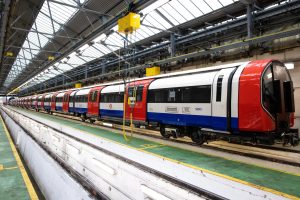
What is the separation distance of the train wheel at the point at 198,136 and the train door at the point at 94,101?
28.5ft

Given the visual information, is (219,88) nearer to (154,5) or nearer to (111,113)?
(154,5)

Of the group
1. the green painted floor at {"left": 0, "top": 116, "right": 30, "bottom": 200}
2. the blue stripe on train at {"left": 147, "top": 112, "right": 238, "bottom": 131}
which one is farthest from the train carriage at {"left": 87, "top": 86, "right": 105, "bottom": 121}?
the green painted floor at {"left": 0, "top": 116, "right": 30, "bottom": 200}

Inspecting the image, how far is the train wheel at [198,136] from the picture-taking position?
8.35 m

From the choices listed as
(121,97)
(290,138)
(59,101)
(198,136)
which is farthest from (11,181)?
(59,101)

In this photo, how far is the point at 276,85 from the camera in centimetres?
706

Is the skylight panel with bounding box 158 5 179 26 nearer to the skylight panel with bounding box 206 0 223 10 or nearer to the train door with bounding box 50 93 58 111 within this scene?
the skylight panel with bounding box 206 0 223 10

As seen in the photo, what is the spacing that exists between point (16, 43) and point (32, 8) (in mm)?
9692

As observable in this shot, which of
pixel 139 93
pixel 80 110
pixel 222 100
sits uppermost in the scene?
pixel 139 93

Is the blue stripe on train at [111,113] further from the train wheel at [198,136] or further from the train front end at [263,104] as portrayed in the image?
the train front end at [263,104]

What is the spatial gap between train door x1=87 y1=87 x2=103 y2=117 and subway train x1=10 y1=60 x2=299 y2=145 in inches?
216

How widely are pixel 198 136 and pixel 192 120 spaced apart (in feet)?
2.16

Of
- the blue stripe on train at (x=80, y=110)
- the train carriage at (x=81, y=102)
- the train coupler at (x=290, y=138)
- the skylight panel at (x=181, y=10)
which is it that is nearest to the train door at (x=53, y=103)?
the train carriage at (x=81, y=102)

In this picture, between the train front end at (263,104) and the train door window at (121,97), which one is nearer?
the train front end at (263,104)

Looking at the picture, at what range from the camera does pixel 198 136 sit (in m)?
8.48
